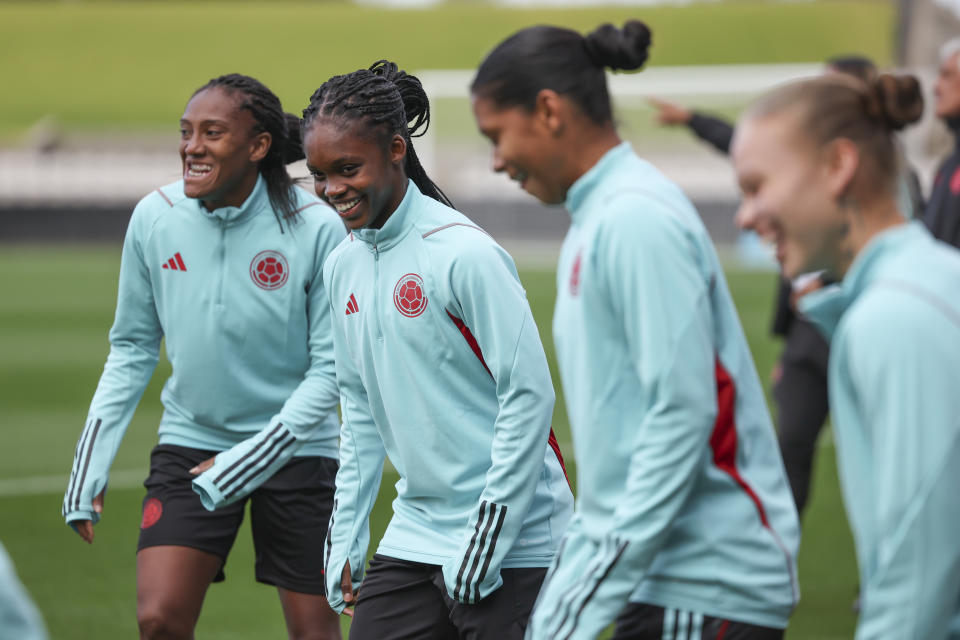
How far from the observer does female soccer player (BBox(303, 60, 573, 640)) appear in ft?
10.00

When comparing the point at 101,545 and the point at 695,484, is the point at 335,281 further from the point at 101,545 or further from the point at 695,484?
the point at 101,545

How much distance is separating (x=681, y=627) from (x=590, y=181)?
879mm

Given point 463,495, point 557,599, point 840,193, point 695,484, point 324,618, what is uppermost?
point 840,193

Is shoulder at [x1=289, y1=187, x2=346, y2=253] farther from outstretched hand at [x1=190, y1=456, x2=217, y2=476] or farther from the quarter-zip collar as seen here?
outstretched hand at [x1=190, y1=456, x2=217, y2=476]

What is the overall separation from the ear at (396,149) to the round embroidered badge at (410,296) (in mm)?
342

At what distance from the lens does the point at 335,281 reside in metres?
3.49

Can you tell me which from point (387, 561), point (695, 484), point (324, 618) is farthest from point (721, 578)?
point (324, 618)

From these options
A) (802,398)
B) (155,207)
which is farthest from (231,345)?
(802,398)

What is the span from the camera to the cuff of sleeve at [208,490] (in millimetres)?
3861

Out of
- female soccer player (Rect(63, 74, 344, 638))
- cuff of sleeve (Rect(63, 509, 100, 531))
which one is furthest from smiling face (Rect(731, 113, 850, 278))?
cuff of sleeve (Rect(63, 509, 100, 531))

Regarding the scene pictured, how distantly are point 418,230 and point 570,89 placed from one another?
91 centimetres

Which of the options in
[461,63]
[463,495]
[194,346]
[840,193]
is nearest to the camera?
[840,193]

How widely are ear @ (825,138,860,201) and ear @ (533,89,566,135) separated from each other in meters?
0.61

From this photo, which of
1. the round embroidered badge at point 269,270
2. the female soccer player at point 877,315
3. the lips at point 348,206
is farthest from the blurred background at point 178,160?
the female soccer player at point 877,315
